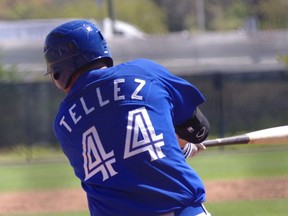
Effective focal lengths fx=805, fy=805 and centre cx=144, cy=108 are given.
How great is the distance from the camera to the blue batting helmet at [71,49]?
3572 millimetres

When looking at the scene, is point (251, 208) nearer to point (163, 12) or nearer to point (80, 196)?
point (80, 196)

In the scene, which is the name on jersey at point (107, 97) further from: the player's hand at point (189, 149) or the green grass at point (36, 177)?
the green grass at point (36, 177)

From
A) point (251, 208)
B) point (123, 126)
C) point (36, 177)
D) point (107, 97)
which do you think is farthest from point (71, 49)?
point (36, 177)

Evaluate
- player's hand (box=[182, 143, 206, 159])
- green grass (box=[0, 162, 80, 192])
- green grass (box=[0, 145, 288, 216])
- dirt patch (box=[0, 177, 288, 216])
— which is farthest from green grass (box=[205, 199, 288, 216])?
player's hand (box=[182, 143, 206, 159])

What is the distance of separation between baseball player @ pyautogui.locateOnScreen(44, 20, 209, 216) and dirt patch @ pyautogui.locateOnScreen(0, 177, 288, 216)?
282 inches

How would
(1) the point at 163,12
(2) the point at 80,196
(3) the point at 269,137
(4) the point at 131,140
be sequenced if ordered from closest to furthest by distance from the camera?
(4) the point at 131,140, (3) the point at 269,137, (2) the point at 80,196, (1) the point at 163,12

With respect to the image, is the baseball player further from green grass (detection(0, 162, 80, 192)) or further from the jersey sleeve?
green grass (detection(0, 162, 80, 192))

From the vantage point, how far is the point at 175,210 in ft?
11.1

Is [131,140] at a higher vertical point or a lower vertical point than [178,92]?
lower

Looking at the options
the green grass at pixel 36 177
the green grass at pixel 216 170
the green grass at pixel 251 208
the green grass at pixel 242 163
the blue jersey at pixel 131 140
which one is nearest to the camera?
the blue jersey at pixel 131 140

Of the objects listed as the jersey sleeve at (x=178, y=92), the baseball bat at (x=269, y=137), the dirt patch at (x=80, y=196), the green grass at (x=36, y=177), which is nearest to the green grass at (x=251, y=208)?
the dirt patch at (x=80, y=196)

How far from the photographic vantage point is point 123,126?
341 centimetres

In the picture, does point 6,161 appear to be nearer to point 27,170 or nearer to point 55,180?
point 27,170

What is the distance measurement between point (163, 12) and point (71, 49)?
2663 inches
